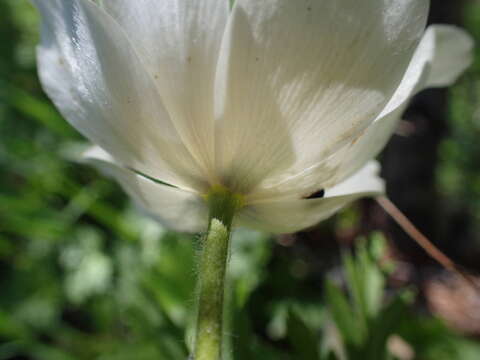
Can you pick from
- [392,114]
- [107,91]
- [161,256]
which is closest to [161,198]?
[107,91]

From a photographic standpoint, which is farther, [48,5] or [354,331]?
[354,331]

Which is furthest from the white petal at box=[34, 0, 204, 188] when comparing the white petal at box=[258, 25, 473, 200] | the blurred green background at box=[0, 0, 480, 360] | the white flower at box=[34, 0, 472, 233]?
the blurred green background at box=[0, 0, 480, 360]

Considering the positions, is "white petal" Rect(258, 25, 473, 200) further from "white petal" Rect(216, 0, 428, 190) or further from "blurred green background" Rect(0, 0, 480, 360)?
"blurred green background" Rect(0, 0, 480, 360)

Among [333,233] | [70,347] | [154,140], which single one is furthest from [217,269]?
[333,233]

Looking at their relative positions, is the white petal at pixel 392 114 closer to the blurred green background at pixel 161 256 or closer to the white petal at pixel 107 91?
the white petal at pixel 107 91

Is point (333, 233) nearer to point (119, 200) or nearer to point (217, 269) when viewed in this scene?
point (119, 200)

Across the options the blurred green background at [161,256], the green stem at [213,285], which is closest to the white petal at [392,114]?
the green stem at [213,285]
